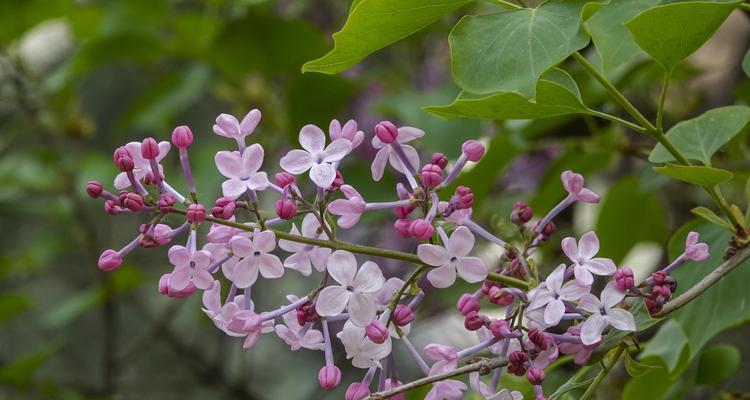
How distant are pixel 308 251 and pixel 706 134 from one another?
30cm

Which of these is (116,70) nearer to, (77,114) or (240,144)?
(77,114)

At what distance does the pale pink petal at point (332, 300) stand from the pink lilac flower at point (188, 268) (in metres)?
0.07

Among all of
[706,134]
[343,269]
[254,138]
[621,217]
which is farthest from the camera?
[254,138]

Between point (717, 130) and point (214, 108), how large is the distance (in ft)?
6.37

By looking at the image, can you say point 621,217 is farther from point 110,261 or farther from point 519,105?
point 110,261

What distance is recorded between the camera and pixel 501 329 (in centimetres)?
55

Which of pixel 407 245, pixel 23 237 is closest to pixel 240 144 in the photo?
pixel 407 245

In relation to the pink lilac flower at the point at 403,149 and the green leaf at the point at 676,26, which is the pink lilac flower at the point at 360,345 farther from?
the green leaf at the point at 676,26

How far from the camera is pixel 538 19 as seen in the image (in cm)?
57

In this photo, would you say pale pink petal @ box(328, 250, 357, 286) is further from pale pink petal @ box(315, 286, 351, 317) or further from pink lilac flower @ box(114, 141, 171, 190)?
pink lilac flower @ box(114, 141, 171, 190)

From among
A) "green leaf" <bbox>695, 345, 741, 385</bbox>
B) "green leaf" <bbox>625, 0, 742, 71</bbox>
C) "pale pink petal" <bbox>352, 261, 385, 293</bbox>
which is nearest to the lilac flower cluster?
"pale pink petal" <bbox>352, 261, 385, 293</bbox>

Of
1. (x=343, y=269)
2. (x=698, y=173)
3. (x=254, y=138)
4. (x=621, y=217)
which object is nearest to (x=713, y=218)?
(x=698, y=173)

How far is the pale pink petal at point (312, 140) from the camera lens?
57 cm

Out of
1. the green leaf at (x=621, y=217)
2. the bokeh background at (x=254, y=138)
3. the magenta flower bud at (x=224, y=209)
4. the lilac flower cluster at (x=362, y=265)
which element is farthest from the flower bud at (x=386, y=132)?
the green leaf at (x=621, y=217)
